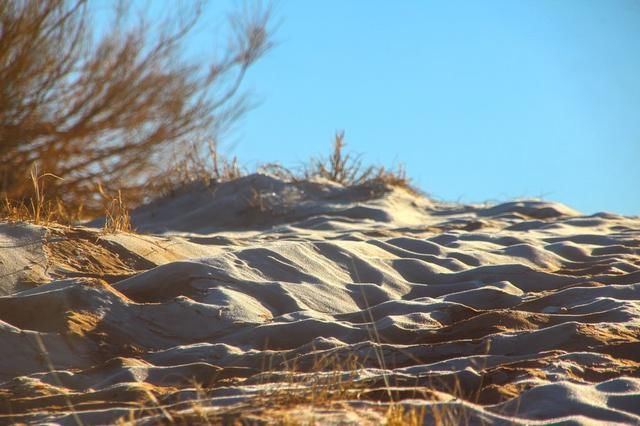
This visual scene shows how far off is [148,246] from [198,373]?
4.87 feet

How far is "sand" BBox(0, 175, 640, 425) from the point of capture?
2098mm

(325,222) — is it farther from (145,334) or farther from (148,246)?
(145,334)

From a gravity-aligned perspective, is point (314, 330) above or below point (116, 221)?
below

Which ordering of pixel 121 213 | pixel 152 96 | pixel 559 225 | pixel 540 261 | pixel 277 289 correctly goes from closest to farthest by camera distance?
pixel 277 289, pixel 121 213, pixel 540 261, pixel 559 225, pixel 152 96

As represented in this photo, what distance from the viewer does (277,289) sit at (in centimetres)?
338

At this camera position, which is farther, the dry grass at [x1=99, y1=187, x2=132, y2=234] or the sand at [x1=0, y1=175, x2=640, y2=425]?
the dry grass at [x1=99, y1=187, x2=132, y2=234]

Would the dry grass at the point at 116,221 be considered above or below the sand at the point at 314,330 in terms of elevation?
above

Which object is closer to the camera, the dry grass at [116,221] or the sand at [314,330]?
the sand at [314,330]

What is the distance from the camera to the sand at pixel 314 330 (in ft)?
6.88

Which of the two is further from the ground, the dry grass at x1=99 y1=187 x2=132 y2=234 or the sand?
the dry grass at x1=99 y1=187 x2=132 y2=234

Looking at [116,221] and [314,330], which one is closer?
[314,330]

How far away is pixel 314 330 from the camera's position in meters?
2.96

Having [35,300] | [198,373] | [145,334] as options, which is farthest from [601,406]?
[35,300]

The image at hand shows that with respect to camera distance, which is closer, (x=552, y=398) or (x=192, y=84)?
(x=552, y=398)
